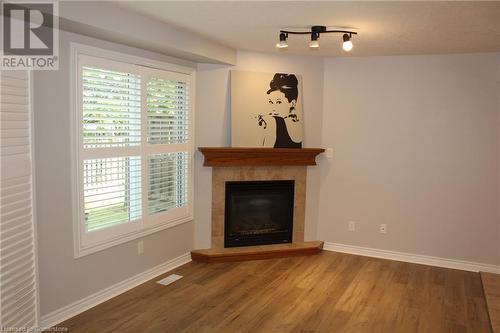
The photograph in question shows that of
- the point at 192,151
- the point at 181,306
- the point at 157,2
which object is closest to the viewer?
the point at 157,2

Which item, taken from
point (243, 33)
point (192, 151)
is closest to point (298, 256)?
point (192, 151)

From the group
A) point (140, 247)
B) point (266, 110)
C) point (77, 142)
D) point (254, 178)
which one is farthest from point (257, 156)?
point (77, 142)

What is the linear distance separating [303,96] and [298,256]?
78.2 inches

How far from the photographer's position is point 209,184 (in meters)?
4.86

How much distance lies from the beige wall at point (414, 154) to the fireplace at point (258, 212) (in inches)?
20.4

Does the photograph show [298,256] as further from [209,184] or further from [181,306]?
[181,306]

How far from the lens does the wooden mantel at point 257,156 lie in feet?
15.5

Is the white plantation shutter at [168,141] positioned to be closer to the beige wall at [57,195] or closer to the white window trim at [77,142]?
the white window trim at [77,142]

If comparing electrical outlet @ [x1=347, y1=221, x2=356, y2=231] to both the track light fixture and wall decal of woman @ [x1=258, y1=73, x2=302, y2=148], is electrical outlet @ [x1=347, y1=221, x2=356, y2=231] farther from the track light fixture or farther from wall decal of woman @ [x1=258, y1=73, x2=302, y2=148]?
the track light fixture

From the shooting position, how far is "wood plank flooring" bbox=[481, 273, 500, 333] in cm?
335

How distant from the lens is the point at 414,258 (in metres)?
4.98

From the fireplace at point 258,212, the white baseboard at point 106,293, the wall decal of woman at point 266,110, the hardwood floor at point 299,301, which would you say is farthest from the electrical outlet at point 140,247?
the wall decal of woman at point 266,110

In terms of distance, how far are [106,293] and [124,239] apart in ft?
1.62

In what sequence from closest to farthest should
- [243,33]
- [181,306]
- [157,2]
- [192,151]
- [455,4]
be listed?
[455,4] → [157,2] → [181,306] → [243,33] → [192,151]
